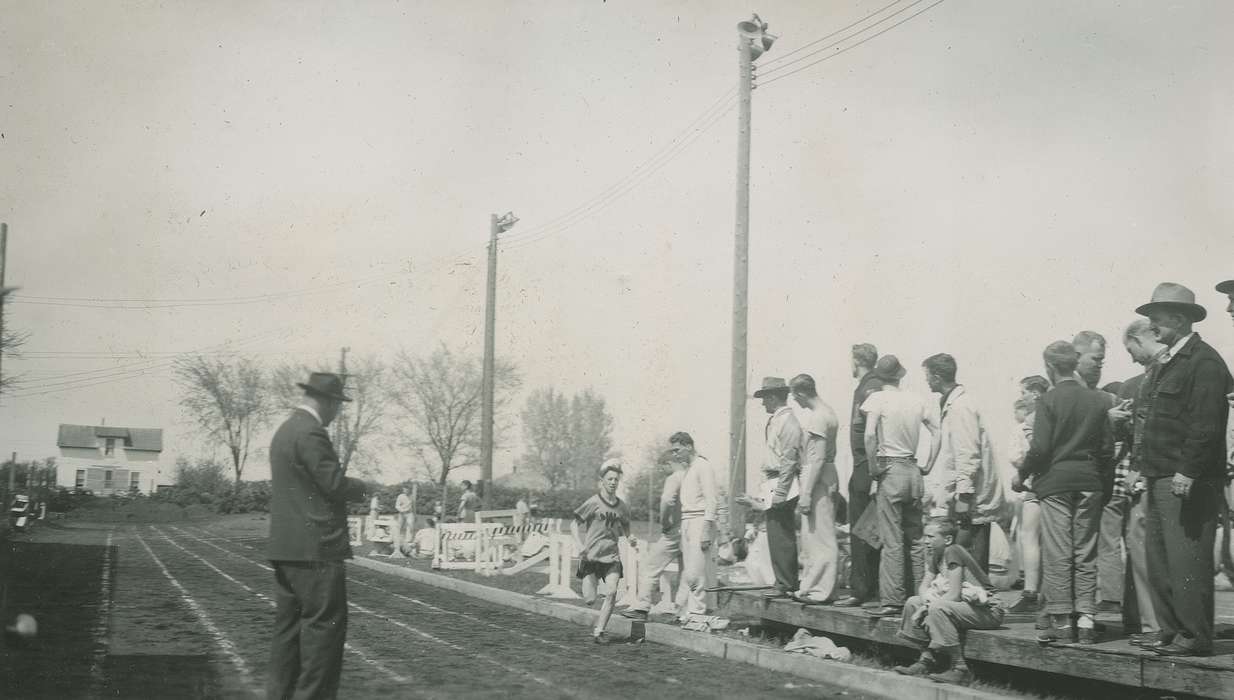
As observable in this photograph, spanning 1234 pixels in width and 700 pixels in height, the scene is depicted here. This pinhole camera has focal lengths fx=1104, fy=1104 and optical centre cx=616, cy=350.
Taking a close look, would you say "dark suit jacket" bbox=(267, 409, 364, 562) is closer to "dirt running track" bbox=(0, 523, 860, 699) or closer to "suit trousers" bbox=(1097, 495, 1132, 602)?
"dirt running track" bbox=(0, 523, 860, 699)

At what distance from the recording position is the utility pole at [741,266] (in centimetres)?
1581

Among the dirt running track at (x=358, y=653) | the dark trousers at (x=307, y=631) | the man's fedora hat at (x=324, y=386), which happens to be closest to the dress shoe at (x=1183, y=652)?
the dirt running track at (x=358, y=653)

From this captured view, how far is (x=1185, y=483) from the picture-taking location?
20.2 feet

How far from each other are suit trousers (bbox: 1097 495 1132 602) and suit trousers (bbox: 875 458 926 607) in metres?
1.32

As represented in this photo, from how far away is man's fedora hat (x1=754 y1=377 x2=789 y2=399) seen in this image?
10.4 m

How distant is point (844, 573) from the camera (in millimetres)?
11633

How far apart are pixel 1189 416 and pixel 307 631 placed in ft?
16.7

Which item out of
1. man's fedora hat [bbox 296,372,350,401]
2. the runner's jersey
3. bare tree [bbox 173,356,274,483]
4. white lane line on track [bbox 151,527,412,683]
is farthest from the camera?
bare tree [bbox 173,356,274,483]

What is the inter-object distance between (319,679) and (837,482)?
212 inches

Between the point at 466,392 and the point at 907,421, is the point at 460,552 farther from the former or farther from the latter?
the point at 466,392

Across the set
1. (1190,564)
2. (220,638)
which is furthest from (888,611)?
(220,638)

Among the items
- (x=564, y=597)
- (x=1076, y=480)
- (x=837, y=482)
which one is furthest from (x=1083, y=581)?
(x=564, y=597)

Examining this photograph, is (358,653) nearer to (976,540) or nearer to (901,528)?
(901,528)

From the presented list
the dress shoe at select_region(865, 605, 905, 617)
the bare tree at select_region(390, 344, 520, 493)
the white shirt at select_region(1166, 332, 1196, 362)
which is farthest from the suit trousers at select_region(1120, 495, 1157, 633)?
the bare tree at select_region(390, 344, 520, 493)
